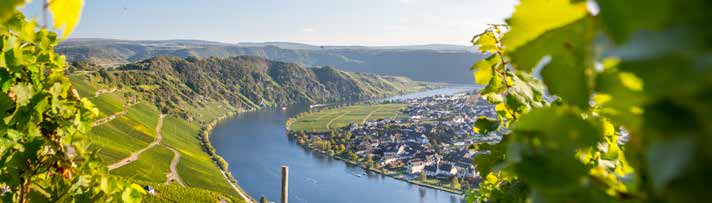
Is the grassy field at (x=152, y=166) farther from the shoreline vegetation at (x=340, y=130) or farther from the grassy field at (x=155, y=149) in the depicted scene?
the shoreline vegetation at (x=340, y=130)

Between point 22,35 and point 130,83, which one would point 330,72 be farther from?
point 22,35

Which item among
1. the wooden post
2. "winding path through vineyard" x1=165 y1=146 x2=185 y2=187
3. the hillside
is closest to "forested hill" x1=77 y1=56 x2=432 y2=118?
the hillside

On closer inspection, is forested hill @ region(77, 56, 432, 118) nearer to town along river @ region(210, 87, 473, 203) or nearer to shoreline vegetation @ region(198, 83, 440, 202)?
shoreline vegetation @ region(198, 83, 440, 202)

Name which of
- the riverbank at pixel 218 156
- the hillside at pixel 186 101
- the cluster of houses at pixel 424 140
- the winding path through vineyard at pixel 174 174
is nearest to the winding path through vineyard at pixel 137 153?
the hillside at pixel 186 101

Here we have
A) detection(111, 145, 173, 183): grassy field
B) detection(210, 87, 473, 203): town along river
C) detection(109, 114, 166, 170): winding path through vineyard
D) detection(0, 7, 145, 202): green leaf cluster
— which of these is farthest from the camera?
detection(109, 114, 166, 170): winding path through vineyard

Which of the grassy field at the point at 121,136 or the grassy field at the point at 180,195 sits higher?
the grassy field at the point at 121,136

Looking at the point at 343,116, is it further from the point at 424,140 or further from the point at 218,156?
the point at 218,156

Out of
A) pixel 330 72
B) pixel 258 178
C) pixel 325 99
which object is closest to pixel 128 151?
pixel 258 178

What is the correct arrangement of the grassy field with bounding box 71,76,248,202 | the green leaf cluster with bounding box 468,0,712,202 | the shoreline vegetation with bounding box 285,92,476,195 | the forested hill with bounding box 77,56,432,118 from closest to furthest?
the green leaf cluster with bounding box 468,0,712,202 → the grassy field with bounding box 71,76,248,202 → the shoreline vegetation with bounding box 285,92,476,195 → the forested hill with bounding box 77,56,432,118
